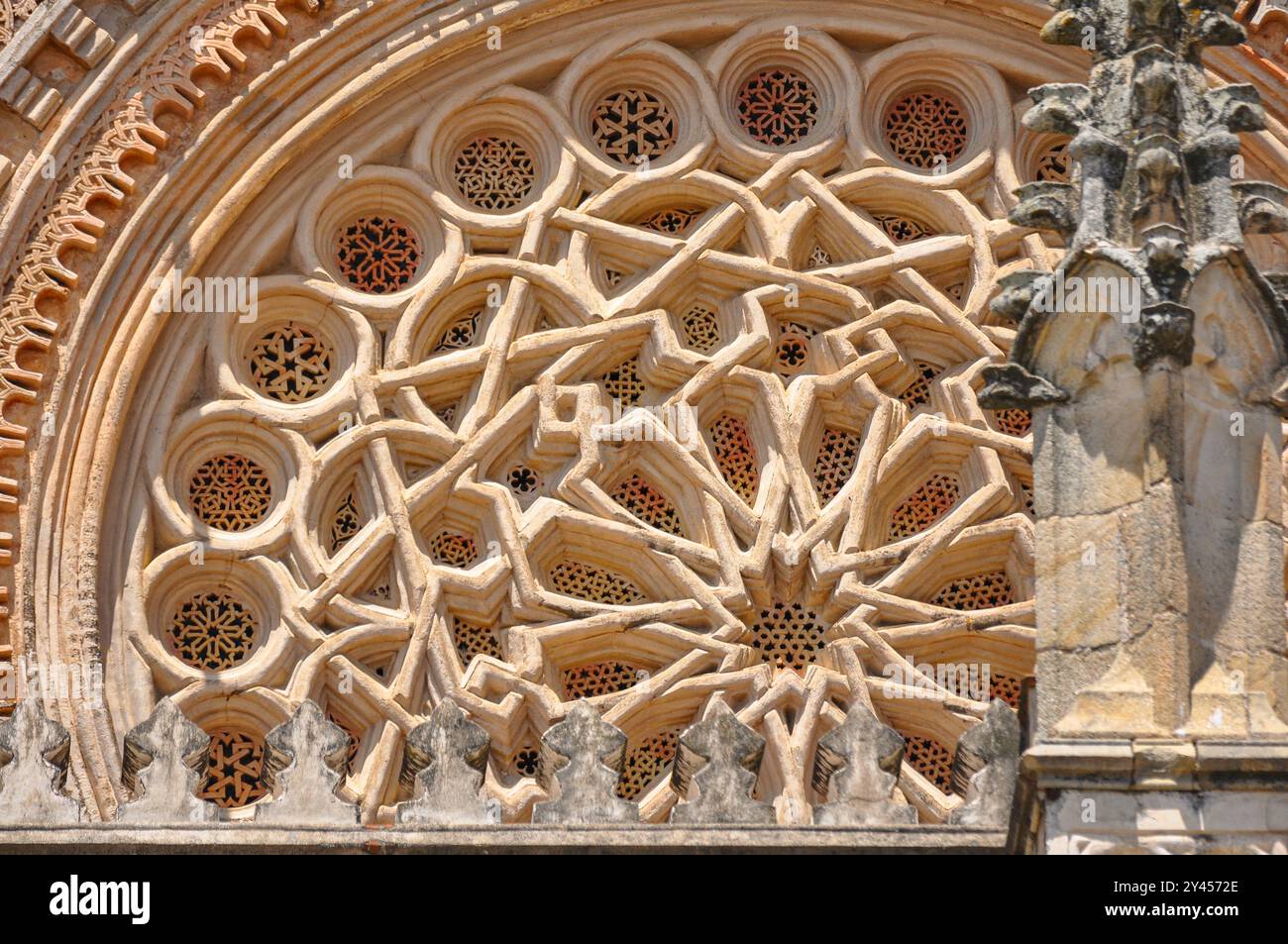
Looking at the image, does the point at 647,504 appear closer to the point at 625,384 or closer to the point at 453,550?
Answer: the point at 625,384

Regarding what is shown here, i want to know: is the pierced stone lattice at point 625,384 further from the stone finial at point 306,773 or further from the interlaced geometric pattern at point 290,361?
the stone finial at point 306,773

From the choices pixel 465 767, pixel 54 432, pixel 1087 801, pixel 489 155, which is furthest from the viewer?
pixel 489 155

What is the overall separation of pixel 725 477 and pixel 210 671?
7.69 feet

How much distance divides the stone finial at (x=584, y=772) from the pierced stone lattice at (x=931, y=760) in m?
3.09

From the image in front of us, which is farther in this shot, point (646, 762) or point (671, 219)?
point (671, 219)

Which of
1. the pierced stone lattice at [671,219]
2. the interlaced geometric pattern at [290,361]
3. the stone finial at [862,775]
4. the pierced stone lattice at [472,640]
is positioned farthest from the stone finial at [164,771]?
the pierced stone lattice at [671,219]

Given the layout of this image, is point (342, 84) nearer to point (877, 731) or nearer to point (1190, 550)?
point (877, 731)

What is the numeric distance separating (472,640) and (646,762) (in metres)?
0.90

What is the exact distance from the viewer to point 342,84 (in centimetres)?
1335

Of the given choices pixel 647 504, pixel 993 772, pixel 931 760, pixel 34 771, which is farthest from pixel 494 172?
pixel 993 772

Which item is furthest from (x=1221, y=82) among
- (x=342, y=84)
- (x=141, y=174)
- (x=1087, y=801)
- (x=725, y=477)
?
(x=1087, y=801)

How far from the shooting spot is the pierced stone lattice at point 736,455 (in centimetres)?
1316

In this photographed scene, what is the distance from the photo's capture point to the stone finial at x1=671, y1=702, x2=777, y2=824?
9594 mm

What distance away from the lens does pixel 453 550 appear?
13.1 m
